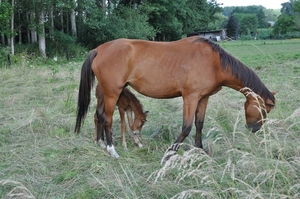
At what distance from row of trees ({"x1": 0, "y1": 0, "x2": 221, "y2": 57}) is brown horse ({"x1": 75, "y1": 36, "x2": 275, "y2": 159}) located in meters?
12.3

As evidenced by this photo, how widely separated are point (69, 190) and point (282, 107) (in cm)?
435

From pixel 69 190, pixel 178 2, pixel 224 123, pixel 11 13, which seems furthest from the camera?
pixel 178 2

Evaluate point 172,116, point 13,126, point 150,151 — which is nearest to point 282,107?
point 172,116

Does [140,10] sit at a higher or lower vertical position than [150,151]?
higher

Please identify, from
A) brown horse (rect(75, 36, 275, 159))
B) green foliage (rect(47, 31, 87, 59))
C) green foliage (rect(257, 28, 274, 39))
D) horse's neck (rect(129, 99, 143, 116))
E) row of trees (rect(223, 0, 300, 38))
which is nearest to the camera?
brown horse (rect(75, 36, 275, 159))

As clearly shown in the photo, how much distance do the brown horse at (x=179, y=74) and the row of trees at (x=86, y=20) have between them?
483 inches

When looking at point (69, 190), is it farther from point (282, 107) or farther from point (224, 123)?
point (282, 107)

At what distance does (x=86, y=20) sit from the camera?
79.0 feet

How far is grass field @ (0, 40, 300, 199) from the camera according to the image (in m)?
2.27

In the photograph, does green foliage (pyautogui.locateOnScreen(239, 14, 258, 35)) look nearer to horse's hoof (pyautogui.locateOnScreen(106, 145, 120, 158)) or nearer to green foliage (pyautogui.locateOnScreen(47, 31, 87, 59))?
green foliage (pyautogui.locateOnScreen(47, 31, 87, 59))

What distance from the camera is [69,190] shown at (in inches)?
119

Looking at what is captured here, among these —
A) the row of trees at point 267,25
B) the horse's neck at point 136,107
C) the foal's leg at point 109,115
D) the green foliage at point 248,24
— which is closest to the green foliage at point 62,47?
the horse's neck at point 136,107

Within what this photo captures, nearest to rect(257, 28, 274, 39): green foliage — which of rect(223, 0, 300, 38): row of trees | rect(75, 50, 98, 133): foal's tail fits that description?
rect(223, 0, 300, 38): row of trees

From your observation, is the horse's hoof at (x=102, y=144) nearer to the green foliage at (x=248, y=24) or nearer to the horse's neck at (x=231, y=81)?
the horse's neck at (x=231, y=81)
